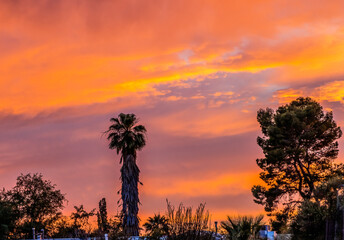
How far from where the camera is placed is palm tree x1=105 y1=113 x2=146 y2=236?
53188 millimetres

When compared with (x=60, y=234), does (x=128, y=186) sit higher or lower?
higher

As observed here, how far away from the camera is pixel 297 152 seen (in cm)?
5000

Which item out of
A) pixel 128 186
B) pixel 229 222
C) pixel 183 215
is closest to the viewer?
pixel 183 215

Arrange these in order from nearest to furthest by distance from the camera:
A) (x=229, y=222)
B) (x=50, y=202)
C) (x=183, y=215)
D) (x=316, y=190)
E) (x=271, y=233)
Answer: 1. (x=183, y=215)
2. (x=271, y=233)
3. (x=229, y=222)
4. (x=316, y=190)
5. (x=50, y=202)

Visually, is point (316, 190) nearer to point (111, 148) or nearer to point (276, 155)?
point (276, 155)

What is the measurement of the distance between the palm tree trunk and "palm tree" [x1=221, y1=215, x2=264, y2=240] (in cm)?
2720

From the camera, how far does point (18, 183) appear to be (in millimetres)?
62969

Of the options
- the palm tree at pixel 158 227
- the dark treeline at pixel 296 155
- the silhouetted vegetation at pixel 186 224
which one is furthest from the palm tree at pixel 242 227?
the dark treeline at pixel 296 155

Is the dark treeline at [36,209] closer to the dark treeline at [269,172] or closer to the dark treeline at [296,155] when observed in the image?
the dark treeline at [269,172]

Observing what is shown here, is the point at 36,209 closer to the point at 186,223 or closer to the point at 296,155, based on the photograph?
the point at 296,155

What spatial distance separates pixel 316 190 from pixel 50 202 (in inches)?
1533

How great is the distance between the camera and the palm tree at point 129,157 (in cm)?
5319

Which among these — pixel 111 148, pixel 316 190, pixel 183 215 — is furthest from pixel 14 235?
pixel 183 215

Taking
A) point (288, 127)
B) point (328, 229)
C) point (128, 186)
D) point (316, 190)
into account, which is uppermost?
point (288, 127)
